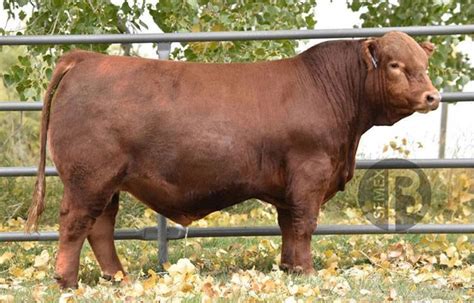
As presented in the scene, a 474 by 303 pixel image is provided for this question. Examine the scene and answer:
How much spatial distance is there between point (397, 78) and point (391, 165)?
32.6 inches

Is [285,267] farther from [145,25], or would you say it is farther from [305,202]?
[145,25]

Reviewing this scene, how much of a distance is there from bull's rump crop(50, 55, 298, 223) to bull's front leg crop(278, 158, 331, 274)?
0.10 m

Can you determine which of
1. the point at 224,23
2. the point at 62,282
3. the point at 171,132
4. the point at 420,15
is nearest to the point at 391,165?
the point at 171,132

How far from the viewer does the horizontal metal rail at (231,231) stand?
5855mm

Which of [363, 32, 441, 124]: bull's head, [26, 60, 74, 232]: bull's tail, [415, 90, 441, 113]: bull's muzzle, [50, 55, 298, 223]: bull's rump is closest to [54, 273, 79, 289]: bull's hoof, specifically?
[26, 60, 74, 232]: bull's tail

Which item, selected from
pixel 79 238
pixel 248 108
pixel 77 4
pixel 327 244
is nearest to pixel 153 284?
pixel 79 238

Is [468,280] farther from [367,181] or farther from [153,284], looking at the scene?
[367,181]

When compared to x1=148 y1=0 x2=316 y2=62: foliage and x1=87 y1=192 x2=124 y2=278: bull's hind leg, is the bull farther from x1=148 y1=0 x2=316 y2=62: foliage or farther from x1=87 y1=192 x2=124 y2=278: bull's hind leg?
x1=148 y1=0 x2=316 y2=62: foliage

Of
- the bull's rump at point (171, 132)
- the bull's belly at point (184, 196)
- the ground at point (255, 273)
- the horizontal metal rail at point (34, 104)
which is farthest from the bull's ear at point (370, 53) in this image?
the ground at point (255, 273)

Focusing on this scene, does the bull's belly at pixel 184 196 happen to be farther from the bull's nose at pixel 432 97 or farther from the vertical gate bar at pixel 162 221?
the bull's nose at pixel 432 97

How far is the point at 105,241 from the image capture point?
5340 millimetres

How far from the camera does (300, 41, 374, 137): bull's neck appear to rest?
5.30m

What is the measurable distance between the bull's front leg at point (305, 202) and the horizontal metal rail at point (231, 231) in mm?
598

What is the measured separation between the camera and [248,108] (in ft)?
16.9
